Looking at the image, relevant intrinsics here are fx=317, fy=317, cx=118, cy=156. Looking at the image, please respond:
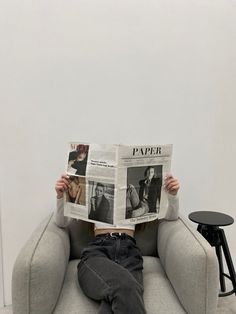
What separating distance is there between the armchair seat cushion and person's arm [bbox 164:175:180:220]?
0.85ft

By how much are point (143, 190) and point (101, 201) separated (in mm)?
182

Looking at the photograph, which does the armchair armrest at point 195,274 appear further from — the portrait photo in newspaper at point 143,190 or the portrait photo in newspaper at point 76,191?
the portrait photo in newspaper at point 76,191

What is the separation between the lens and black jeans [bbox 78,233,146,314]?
1.07 meters

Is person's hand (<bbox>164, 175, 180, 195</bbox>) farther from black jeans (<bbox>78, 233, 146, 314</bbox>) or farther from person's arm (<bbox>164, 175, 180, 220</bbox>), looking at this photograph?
black jeans (<bbox>78, 233, 146, 314</bbox>)

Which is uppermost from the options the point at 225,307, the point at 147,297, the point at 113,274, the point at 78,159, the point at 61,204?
the point at 78,159

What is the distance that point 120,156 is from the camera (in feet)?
4.13

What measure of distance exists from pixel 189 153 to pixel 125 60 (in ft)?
2.05

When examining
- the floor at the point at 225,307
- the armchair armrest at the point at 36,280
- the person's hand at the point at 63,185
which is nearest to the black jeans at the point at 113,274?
the armchair armrest at the point at 36,280

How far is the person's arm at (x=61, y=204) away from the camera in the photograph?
135 centimetres

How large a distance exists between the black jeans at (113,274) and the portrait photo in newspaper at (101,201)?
14cm

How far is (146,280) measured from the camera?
133 cm

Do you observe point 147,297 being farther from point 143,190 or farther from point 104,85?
point 104,85

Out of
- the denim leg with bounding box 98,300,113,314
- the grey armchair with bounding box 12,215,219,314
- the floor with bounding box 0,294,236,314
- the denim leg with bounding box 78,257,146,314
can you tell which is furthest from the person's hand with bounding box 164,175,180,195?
the floor with bounding box 0,294,236,314

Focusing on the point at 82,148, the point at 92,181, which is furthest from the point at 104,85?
the point at 92,181
